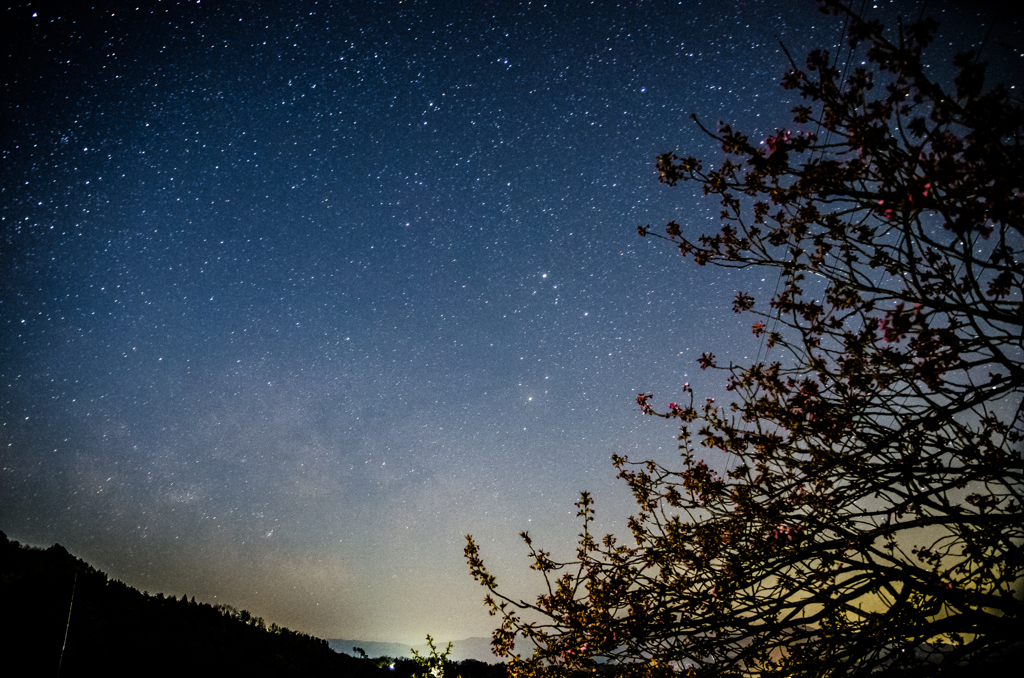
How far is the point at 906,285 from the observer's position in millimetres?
3002

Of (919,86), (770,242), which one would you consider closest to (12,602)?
(770,242)

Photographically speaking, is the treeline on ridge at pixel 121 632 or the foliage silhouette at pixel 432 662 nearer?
the treeline on ridge at pixel 121 632

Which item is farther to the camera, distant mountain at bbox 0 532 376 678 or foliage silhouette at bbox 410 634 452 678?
foliage silhouette at bbox 410 634 452 678

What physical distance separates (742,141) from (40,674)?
50.0 ft

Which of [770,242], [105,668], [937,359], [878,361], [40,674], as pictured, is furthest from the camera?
[105,668]

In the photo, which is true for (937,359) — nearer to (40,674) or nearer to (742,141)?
→ (742,141)

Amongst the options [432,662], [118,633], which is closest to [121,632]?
[118,633]

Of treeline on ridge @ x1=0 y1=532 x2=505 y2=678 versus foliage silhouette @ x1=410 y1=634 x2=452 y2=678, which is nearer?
treeline on ridge @ x1=0 y1=532 x2=505 y2=678

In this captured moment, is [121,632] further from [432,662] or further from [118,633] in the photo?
[432,662]

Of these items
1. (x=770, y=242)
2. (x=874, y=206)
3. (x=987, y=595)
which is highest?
(x=770, y=242)

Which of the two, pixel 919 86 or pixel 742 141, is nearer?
pixel 919 86

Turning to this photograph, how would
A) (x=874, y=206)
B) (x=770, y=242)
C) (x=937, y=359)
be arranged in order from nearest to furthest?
1. (x=874, y=206)
2. (x=937, y=359)
3. (x=770, y=242)

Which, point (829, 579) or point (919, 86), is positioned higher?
point (919, 86)

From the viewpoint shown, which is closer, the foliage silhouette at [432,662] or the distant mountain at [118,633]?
the distant mountain at [118,633]
